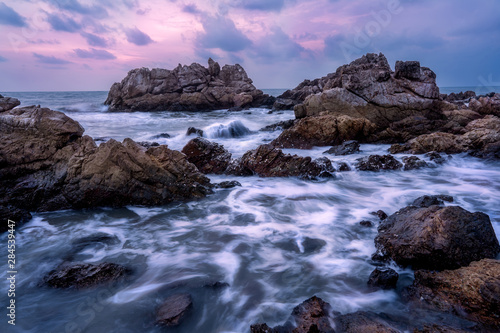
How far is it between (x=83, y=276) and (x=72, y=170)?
3158 mm

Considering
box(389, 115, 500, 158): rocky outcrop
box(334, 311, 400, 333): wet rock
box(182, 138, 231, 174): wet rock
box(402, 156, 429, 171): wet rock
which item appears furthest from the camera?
box(389, 115, 500, 158): rocky outcrop

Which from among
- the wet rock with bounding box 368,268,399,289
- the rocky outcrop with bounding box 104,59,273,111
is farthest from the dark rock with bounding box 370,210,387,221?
the rocky outcrop with bounding box 104,59,273,111

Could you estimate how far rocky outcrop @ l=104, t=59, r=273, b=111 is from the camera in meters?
38.3

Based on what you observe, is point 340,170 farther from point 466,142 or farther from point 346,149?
point 466,142

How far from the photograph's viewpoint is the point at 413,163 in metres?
9.09

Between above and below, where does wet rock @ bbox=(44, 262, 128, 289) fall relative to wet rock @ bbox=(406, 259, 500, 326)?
below

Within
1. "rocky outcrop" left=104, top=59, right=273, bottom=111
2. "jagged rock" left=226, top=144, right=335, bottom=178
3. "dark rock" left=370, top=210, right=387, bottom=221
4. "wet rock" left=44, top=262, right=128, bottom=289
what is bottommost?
"wet rock" left=44, top=262, right=128, bottom=289

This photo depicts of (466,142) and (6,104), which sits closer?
(6,104)

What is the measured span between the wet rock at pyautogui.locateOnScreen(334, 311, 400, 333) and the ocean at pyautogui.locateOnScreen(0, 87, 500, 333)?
26cm

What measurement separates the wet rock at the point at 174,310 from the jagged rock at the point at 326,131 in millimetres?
9779

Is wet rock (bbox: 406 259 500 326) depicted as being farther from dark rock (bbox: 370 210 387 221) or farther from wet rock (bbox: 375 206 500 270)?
dark rock (bbox: 370 210 387 221)

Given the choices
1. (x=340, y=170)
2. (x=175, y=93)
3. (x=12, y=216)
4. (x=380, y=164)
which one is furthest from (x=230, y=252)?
(x=175, y=93)

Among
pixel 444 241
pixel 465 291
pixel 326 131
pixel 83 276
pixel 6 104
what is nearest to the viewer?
pixel 465 291

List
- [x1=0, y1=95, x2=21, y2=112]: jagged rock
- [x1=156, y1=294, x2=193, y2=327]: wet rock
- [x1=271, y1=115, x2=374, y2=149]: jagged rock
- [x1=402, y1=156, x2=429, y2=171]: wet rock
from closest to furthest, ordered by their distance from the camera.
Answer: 1. [x1=156, y1=294, x2=193, y2=327]: wet rock
2. [x1=0, y1=95, x2=21, y2=112]: jagged rock
3. [x1=402, y1=156, x2=429, y2=171]: wet rock
4. [x1=271, y1=115, x2=374, y2=149]: jagged rock
